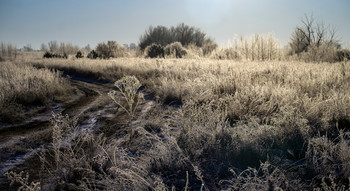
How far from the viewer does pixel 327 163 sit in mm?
2891

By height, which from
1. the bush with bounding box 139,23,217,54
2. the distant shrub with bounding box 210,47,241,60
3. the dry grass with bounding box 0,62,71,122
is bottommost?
the dry grass with bounding box 0,62,71,122

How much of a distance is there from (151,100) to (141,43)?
129ft

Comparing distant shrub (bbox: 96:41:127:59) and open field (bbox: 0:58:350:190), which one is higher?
distant shrub (bbox: 96:41:127:59)

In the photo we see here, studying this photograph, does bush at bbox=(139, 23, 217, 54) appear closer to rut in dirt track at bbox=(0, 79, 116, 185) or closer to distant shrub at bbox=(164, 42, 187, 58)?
distant shrub at bbox=(164, 42, 187, 58)

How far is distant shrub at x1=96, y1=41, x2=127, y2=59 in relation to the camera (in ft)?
98.2

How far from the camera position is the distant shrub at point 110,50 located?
29.9 metres

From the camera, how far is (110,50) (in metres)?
30.5

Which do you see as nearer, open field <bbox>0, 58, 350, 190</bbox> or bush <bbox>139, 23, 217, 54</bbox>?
open field <bbox>0, 58, 350, 190</bbox>

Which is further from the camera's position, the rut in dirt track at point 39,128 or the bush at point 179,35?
the bush at point 179,35

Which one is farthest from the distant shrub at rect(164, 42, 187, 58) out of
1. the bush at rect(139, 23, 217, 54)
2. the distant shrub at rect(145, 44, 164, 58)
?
the bush at rect(139, 23, 217, 54)

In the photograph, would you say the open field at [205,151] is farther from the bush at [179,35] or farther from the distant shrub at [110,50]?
the bush at [179,35]

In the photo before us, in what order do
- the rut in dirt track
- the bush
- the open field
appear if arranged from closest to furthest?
1. the open field
2. the rut in dirt track
3. the bush

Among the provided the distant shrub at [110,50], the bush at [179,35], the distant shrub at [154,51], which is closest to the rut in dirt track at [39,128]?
the distant shrub at [154,51]

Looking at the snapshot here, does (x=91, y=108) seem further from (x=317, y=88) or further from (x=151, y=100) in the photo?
(x=317, y=88)
